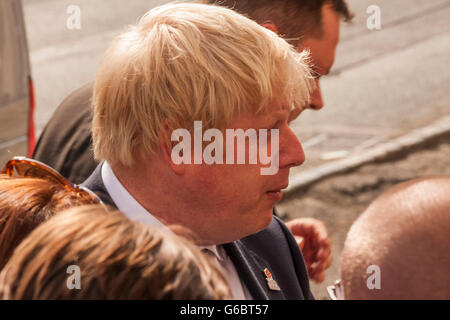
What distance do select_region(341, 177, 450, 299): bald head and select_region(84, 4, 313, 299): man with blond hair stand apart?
0.28 meters

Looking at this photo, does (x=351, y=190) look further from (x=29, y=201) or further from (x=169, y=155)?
(x=29, y=201)

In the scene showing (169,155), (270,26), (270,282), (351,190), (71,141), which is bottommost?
(351,190)

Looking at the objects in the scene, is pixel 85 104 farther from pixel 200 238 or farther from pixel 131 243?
pixel 131 243

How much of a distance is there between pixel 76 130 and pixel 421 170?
363 centimetres

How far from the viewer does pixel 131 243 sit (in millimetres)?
1220

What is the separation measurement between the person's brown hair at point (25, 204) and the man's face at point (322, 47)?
1.25 m

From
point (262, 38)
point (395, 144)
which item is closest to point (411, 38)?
point (395, 144)

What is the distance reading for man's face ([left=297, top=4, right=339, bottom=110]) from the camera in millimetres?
2650

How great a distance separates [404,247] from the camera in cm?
150

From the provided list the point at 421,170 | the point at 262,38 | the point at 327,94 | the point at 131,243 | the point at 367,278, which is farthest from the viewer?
the point at 327,94

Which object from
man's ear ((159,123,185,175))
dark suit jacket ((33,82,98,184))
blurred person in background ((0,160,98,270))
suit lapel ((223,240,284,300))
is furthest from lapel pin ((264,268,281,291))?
dark suit jacket ((33,82,98,184))
